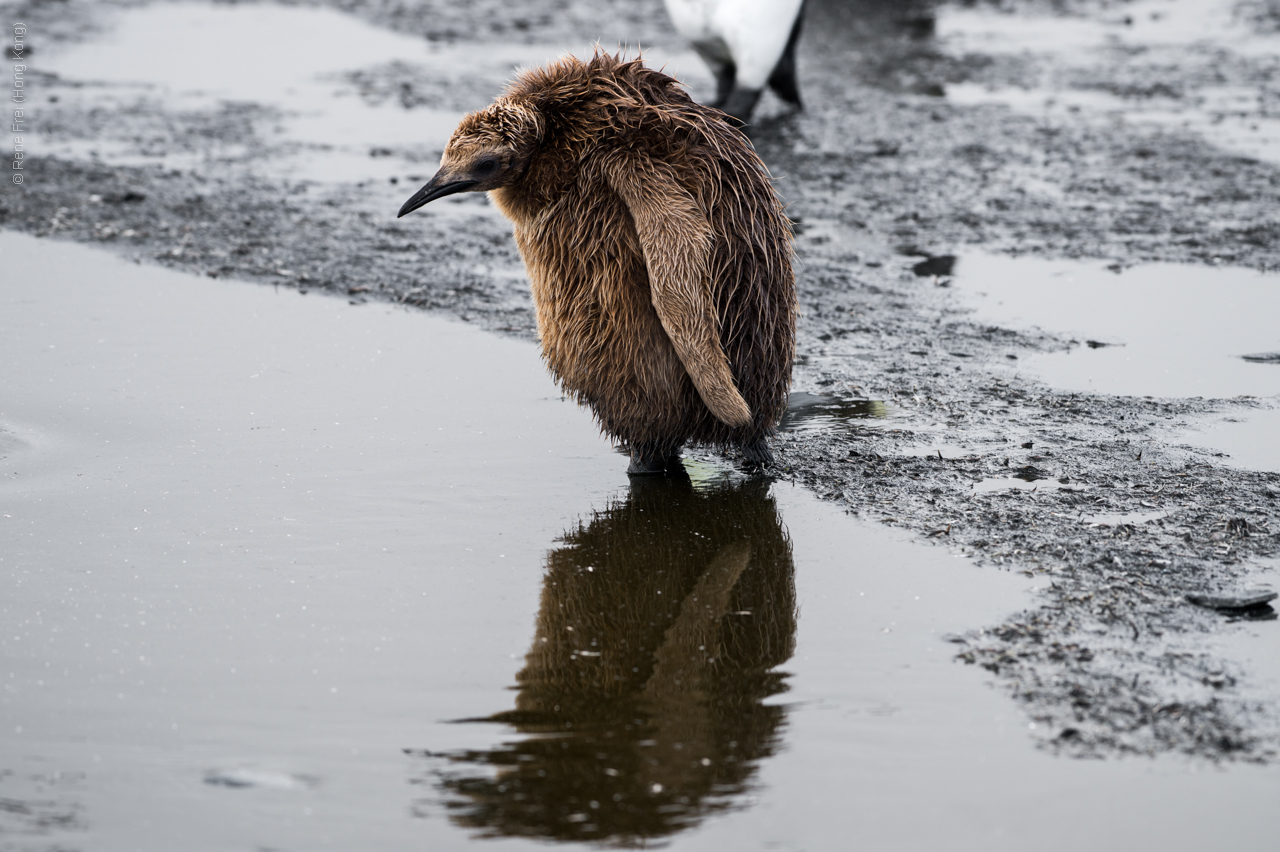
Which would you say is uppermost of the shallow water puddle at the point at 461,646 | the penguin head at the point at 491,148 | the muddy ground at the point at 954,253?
the penguin head at the point at 491,148

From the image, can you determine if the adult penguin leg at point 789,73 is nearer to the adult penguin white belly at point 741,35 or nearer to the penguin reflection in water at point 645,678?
the adult penguin white belly at point 741,35

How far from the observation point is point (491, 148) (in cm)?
340

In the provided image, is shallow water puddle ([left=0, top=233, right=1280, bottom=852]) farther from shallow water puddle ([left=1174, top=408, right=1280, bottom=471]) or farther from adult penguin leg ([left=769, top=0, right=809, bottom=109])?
adult penguin leg ([left=769, top=0, right=809, bottom=109])

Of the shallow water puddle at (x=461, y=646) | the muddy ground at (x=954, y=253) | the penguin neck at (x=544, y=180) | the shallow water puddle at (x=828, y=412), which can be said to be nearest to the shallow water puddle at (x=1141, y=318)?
the muddy ground at (x=954, y=253)

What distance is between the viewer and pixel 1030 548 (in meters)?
3.22

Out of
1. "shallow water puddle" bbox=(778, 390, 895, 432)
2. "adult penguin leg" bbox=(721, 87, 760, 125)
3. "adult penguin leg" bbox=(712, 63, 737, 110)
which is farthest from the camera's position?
"adult penguin leg" bbox=(712, 63, 737, 110)

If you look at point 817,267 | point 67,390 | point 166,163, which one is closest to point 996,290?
point 817,267

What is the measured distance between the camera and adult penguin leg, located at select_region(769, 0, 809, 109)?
27.3 ft

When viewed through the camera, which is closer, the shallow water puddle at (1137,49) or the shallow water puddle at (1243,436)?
the shallow water puddle at (1243,436)

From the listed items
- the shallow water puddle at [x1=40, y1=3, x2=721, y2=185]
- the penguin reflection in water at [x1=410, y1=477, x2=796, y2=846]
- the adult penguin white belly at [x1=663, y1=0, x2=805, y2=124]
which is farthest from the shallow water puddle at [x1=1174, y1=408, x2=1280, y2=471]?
the shallow water puddle at [x1=40, y1=3, x2=721, y2=185]

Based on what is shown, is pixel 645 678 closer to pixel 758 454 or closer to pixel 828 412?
pixel 758 454

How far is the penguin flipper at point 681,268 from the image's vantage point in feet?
10.8

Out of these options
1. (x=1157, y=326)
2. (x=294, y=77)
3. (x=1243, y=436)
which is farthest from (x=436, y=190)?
(x=294, y=77)

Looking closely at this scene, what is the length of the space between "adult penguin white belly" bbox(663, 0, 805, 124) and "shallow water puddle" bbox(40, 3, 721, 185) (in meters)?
1.59
